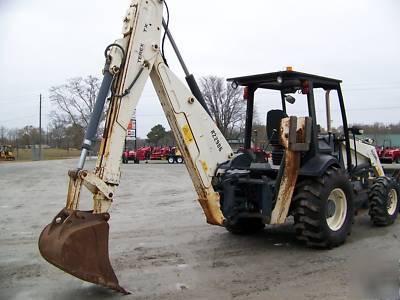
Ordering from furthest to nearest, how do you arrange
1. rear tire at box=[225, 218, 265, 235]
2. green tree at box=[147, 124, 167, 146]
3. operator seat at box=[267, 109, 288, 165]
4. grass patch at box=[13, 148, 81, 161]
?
green tree at box=[147, 124, 167, 146] < grass patch at box=[13, 148, 81, 161] < rear tire at box=[225, 218, 265, 235] < operator seat at box=[267, 109, 288, 165]

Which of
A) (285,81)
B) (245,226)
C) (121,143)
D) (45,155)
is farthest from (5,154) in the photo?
(121,143)

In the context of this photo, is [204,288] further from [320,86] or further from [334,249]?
[320,86]

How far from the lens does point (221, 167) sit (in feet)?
20.2

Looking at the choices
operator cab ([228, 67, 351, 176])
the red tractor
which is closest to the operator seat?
operator cab ([228, 67, 351, 176])

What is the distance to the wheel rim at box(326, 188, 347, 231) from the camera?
667 cm

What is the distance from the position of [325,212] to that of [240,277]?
178 centimetres

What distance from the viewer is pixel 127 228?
8352 millimetres

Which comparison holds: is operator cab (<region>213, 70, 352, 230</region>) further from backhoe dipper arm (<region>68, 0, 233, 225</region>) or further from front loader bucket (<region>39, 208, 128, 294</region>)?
front loader bucket (<region>39, 208, 128, 294</region>)

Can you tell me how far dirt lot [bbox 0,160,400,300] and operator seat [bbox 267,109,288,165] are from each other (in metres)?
1.32

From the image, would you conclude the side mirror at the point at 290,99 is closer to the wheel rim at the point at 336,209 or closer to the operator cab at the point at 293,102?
the operator cab at the point at 293,102

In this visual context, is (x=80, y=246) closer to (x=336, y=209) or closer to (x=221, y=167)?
(x=221, y=167)

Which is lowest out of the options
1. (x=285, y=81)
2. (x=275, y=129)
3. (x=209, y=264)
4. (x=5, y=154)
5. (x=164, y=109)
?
(x=209, y=264)

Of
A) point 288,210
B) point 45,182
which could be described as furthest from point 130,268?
point 45,182

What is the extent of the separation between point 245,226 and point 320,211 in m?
1.65
